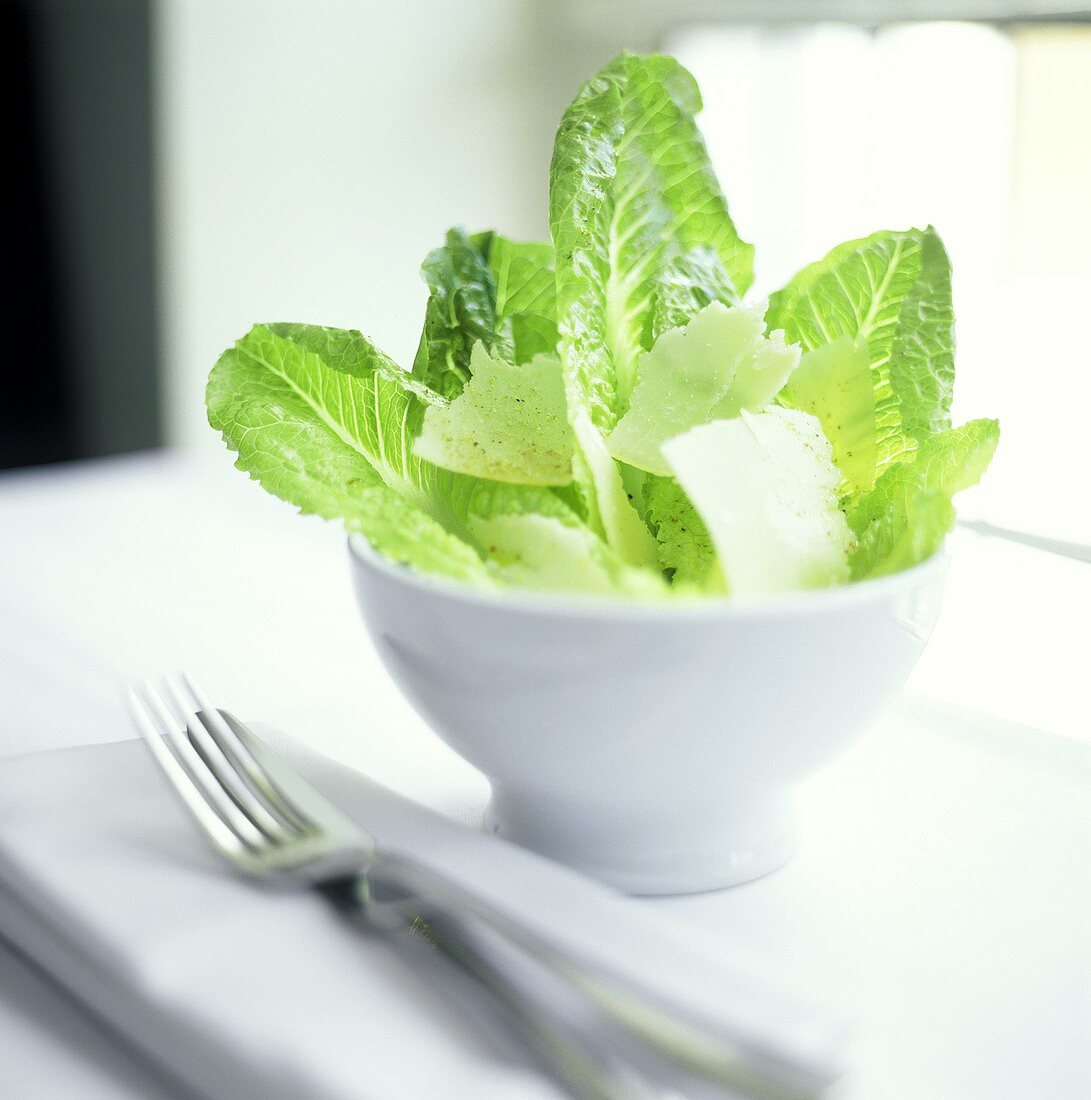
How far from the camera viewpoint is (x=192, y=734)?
49cm

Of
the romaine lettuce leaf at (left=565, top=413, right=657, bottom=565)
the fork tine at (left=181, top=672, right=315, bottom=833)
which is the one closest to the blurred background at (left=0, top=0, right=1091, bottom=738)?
the romaine lettuce leaf at (left=565, top=413, right=657, bottom=565)

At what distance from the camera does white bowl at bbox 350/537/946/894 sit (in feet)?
1.30

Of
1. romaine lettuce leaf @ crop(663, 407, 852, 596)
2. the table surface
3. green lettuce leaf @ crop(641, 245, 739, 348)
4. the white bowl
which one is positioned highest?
green lettuce leaf @ crop(641, 245, 739, 348)

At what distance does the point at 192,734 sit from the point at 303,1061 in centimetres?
19

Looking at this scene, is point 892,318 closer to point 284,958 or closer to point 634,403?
point 634,403

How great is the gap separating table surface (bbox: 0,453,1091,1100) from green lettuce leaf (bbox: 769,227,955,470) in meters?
0.16

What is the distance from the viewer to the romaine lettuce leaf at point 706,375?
0.48 m

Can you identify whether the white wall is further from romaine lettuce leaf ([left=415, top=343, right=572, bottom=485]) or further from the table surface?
romaine lettuce leaf ([left=415, top=343, right=572, bottom=485])

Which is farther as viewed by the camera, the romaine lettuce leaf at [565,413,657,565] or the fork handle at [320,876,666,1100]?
the romaine lettuce leaf at [565,413,657,565]

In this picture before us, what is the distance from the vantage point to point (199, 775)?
0.46 m

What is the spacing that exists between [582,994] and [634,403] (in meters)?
0.23

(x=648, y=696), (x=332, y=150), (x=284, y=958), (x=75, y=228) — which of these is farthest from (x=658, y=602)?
(x=332, y=150)

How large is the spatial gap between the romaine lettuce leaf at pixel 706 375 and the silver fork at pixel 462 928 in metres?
0.18

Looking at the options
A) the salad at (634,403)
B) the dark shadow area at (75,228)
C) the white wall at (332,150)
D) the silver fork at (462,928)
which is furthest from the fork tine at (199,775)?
the white wall at (332,150)
